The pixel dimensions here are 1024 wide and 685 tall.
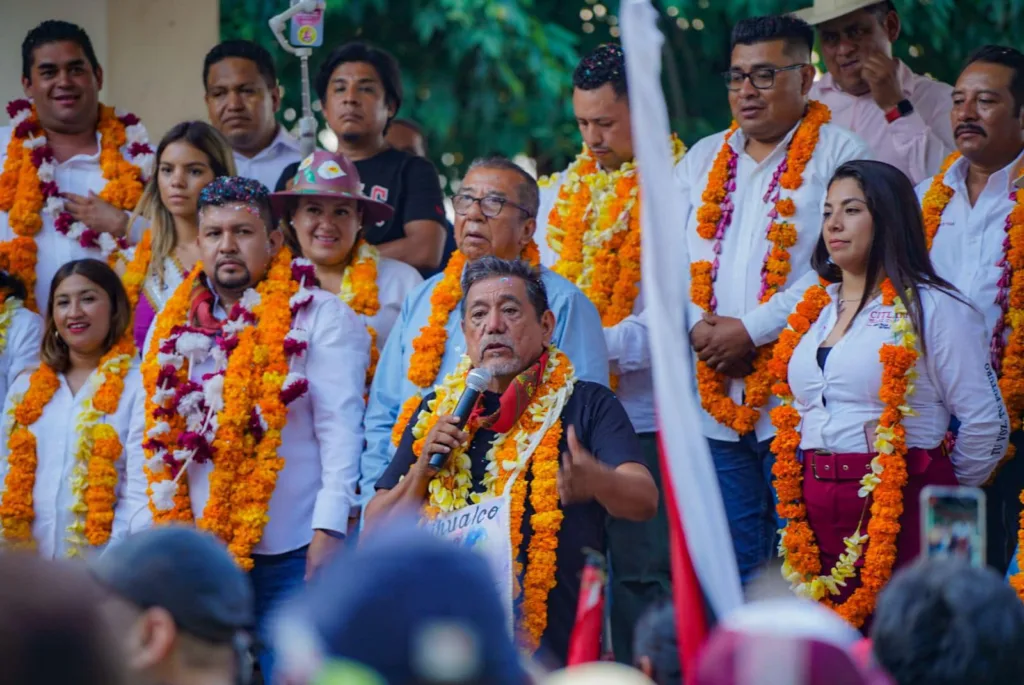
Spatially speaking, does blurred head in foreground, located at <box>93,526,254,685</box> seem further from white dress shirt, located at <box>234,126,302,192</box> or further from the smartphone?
white dress shirt, located at <box>234,126,302,192</box>

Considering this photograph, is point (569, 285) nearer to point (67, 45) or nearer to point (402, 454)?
point (402, 454)

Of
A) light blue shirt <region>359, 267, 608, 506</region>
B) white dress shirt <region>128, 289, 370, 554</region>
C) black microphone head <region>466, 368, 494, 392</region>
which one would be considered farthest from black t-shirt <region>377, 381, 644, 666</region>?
white dress shirt <region>128, 289, 370, 554</region>

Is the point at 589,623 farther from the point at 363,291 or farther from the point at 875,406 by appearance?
the point at 363,291

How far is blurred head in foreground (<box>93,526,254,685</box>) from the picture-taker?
2.41 meters

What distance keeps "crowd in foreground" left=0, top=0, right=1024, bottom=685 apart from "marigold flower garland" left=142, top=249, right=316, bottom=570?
13 mm

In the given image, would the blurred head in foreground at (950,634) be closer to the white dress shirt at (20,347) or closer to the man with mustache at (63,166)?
the white dress shirt at (20,347)

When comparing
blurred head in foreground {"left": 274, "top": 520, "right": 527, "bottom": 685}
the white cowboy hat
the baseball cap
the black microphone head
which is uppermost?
the white cowboy hat

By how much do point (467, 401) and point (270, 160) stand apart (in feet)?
9.40

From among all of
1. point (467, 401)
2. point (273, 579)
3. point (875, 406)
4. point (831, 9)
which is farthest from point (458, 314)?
point (831, 9)

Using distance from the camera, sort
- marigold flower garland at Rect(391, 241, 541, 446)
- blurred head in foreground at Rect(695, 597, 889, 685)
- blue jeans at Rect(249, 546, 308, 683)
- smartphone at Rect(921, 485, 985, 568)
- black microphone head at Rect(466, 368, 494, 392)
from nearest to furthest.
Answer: blurred head in foreground at Rect(695, 597, 889, 685) → black microphone head at Rect(466, 368, 494, 392) → smartphone at Rect(921, 485, 985, 568) → marigold flower garland at Rect(391, 241, 541, 446) → blue jeans at Rect(249, 546, 308, 683)

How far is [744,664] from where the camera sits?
1.71 metres

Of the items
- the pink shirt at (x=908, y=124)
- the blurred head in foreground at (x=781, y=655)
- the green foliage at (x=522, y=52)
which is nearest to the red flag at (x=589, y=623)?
the blurred head in foreground at (x=781, y=655)

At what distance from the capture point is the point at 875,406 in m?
5.12

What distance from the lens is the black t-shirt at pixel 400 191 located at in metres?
6.64
